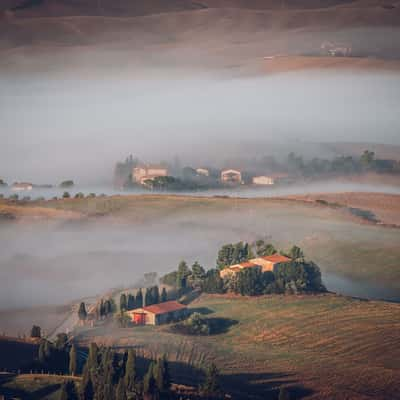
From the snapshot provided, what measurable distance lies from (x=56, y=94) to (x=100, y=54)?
13.1m

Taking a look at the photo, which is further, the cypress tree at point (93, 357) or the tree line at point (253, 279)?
the tree line at point (253, 279)

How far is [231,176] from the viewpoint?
80.0 m

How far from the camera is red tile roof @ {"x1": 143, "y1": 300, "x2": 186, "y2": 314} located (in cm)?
4564

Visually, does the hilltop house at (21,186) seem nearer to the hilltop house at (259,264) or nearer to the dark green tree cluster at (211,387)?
the hilltop house at (259,264)

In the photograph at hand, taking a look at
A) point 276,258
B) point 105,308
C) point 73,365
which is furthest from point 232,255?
point 73,365

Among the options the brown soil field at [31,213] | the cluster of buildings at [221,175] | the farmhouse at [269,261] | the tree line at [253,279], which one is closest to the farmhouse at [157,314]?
the tree line at [253,279]

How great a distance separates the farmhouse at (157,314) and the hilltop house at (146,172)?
30.7m

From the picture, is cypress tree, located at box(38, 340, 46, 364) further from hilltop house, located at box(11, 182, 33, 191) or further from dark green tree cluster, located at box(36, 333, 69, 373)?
hilltop house, located at box(11, 182, 33, 191)

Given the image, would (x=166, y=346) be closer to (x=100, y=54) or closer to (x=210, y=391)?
(x=210, y=391)

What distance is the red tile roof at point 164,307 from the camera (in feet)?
150

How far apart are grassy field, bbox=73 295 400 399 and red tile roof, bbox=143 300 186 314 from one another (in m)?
0.99

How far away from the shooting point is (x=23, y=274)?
55.0 meters

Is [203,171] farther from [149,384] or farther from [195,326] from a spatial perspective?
[149,384]

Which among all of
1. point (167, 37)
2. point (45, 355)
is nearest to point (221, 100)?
point (167, 37)
